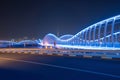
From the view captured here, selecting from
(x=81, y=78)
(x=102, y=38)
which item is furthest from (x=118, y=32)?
(x=81, y=78)

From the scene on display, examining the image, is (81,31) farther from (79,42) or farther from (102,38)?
(102,38)

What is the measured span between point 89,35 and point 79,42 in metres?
6.51

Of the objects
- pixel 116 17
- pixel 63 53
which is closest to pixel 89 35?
pixel 116 17

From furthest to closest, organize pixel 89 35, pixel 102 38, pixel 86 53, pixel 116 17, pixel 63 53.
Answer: pixel 89 35
pixel 102 38
pixel 116 17
pixel 63 53
pixel 86 53

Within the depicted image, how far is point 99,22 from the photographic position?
63125mm

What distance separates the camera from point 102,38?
59.9m

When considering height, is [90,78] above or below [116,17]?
below

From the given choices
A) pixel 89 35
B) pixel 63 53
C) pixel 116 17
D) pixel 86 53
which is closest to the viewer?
pixel 86 53

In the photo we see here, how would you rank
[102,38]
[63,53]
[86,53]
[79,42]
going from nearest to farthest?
[86,53] → [63,53] → [102,38] → [79,42]

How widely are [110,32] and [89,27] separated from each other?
45.7 feet

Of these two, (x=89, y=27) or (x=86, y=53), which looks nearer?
(x=86, y=53)

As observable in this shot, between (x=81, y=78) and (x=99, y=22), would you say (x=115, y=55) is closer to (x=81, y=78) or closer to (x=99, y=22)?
(x=81, y=78)

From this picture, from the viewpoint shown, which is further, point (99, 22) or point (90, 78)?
point (99, 22)

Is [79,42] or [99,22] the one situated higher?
[99,22]
